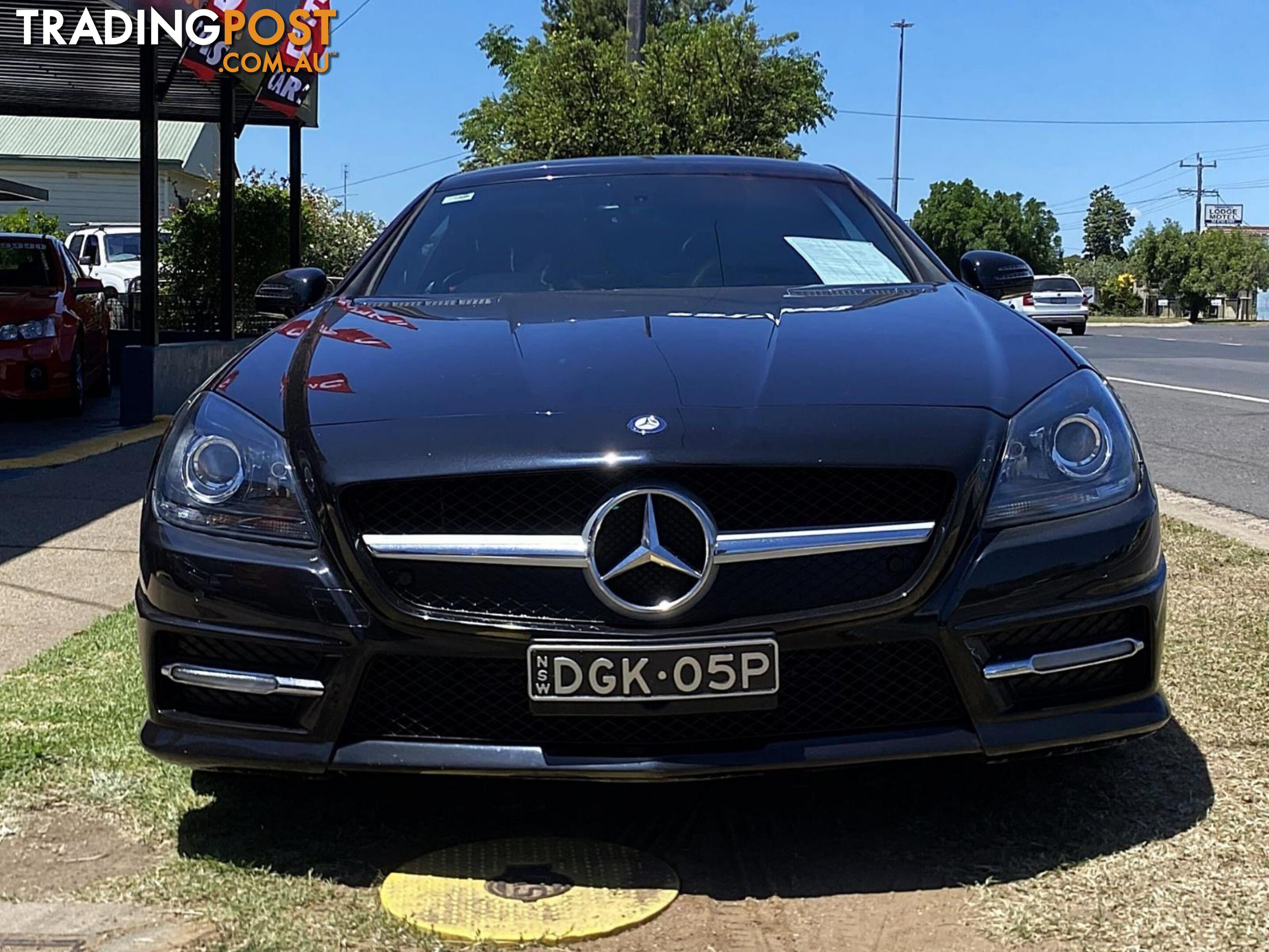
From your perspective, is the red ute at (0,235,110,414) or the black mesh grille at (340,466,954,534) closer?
the black mesh grille at (340,466,954,534)

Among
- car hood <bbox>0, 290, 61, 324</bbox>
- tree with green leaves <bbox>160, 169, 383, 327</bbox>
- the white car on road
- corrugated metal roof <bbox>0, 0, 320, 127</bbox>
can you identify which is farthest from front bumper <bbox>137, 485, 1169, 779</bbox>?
the white car on road

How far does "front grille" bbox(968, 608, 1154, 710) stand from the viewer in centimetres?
257

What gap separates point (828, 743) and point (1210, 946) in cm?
67

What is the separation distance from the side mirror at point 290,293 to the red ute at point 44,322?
729 centimetres

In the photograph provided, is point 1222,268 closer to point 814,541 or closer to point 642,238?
point 642,238

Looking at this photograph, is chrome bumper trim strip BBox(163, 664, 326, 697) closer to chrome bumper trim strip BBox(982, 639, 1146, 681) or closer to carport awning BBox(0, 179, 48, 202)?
chrome bumper trim strip BBox(982, 639, 1146, 681)

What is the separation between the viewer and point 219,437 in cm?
274

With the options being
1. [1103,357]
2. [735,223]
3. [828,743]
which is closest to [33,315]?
[735,223]

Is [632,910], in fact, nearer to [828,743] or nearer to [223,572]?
[828,743]

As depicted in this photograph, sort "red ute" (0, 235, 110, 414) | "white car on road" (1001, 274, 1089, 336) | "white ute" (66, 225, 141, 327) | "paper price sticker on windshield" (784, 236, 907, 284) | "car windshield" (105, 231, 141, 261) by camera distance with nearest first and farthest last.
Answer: "paper price sticker on windshield" (784, 236, 907, 284) → "red ute" (0, 235, 110, 414) → "white ute" (66, 225, 141, 327) → "car windshield" (105, 231, 141, 261) → "white car on road" (1001, 274, 1089, 336)

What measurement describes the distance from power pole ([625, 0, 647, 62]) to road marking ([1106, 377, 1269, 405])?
11.2 m

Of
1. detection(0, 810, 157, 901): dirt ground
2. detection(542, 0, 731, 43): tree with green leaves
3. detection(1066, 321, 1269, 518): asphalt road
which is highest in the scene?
detection(542, 0, 731, 43): tree with green leaves

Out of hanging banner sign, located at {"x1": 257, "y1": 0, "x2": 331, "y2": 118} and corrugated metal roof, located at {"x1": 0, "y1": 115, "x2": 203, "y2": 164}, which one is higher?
corrugated metal roof, located at {"x1": 0, "y1": 115, "x2": 203, "y2": 164}

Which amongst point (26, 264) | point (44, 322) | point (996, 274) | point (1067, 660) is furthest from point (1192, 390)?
point (1067, 660)
